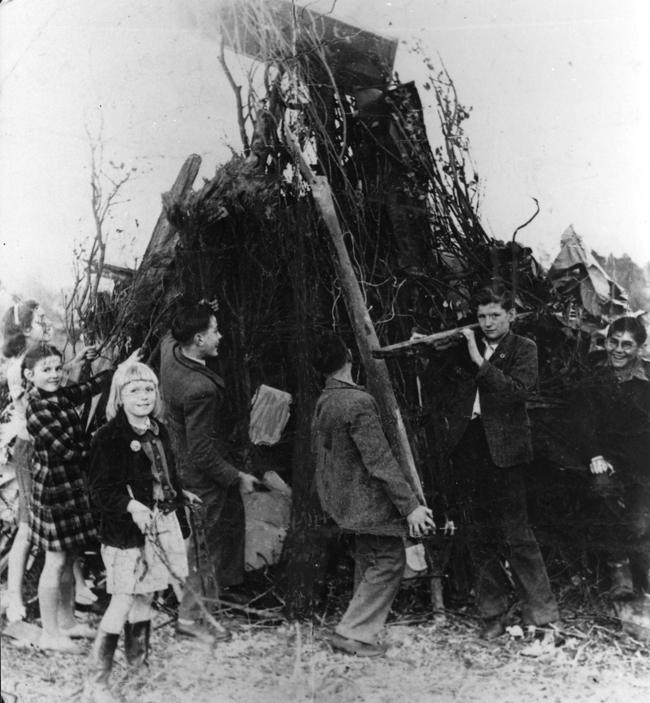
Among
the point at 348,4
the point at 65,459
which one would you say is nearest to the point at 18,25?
the point at 348,4

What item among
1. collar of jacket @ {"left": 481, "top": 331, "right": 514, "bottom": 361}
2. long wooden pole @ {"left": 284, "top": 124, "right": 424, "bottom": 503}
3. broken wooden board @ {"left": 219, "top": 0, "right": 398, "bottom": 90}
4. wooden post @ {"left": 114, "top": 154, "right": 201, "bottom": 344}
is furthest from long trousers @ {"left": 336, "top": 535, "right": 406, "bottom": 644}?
broken wooden board @ {"left": 219, "top": 0, "right": 398, "bottom": 90}

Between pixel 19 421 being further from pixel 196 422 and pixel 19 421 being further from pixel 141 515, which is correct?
pixel 196 422

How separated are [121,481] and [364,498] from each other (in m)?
1.24

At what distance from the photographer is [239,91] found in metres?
4.41

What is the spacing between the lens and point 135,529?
436 centimetres

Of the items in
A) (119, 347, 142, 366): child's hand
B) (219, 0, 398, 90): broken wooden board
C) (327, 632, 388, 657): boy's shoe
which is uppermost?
(219, 0, 398, 90): broken wooden board

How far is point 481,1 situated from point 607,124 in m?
0.89

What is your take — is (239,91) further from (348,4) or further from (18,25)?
(18,25)

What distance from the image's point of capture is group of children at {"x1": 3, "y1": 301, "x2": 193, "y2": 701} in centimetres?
437

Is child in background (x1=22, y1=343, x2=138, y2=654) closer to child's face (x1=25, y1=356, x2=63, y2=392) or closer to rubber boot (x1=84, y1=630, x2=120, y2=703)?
child's face (x1=25, y1=356, x2=63, y2=392)

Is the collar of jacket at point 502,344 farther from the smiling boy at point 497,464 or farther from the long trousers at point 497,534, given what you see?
the long trousers at point 497,534

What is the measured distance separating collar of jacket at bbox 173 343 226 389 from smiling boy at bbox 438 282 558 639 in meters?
1.18

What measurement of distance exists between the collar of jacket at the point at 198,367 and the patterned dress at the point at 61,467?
0.43m

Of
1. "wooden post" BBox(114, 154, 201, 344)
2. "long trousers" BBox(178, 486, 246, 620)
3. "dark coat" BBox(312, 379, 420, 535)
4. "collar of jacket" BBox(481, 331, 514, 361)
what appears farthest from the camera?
"wooden post" BBox(114, 154, 201, 344)
